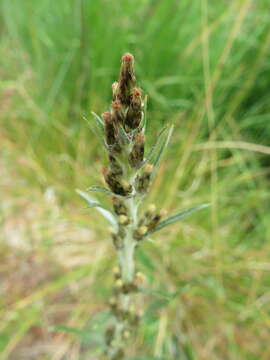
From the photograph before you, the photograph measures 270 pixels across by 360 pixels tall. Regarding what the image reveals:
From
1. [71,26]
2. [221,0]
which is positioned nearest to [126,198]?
[71,26]

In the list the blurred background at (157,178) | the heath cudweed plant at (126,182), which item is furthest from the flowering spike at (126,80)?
the blurred background at (157,178)

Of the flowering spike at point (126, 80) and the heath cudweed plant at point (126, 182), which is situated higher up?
the flowering spike at point (126, 80)

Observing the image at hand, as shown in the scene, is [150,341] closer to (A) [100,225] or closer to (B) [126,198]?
(A) [100,225]

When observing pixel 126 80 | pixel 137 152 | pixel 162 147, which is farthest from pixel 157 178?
pixel 126 80

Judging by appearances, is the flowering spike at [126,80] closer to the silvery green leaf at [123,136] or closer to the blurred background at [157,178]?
the silvery green leaf at [123,136]

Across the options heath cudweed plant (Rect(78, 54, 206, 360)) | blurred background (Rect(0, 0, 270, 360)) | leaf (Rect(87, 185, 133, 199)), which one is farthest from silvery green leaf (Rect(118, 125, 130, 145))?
blurred background (Rect(0, 0, 270, 360))

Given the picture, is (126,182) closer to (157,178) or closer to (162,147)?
(162,147)

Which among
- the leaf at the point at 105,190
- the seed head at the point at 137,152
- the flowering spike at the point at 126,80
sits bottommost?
the leaf at the point at 105,190
